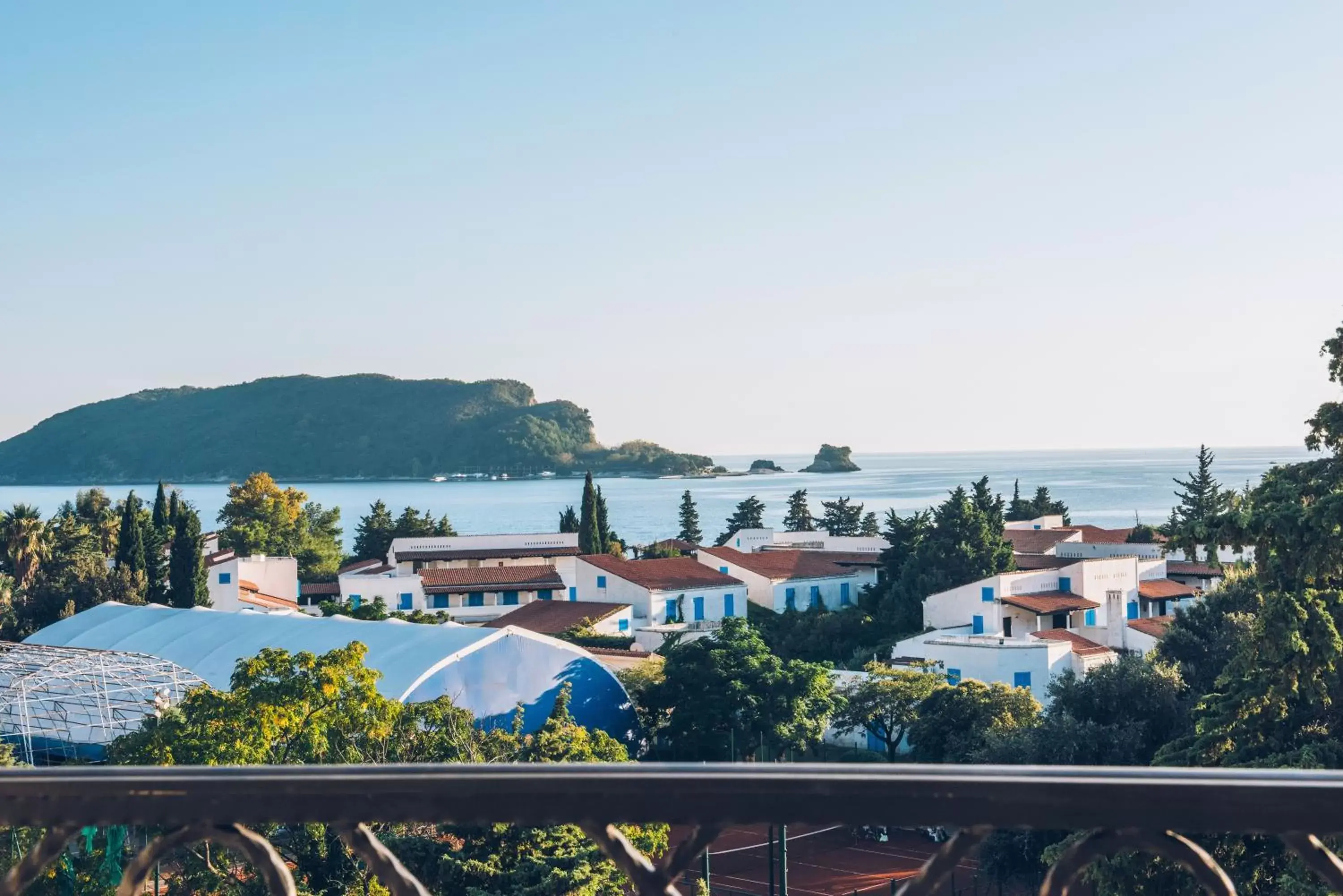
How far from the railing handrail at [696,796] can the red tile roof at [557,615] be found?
36387mm

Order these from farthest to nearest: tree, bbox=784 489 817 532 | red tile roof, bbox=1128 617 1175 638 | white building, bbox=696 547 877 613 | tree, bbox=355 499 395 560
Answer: tree, bbox=784 489 817 532 < tree, bbox=355 499 395 560 < white building, bbox=696 547 877 613 < red tile roof, bbox=1128 617 1175 638

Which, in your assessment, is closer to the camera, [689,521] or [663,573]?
[663,573]

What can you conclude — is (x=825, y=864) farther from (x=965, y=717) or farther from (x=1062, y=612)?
(x=1062, y=612)

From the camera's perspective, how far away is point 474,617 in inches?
1811

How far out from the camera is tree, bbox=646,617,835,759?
2538 centimetres

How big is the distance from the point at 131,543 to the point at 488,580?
12.7 m

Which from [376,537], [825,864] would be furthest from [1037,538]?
[825,864]

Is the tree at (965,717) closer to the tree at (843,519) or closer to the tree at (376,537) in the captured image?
the tree at (376,537)

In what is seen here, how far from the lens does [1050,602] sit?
1473 inches

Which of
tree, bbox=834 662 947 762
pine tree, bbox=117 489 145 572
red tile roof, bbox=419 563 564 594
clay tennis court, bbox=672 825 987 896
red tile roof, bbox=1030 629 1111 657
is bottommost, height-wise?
clay tennis court, bbox=672 825 987 896

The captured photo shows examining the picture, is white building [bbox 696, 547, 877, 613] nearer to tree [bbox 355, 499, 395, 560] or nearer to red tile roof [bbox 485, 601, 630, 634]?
red tile roof [bbox 485, 601, 630, 634]

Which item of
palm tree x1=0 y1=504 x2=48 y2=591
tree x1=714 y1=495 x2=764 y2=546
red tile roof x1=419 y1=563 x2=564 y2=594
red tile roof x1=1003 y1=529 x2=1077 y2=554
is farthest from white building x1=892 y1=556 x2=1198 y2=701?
tree x1=714 y1=495 x2=764 y2=546

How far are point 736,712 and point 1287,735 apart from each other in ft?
41.3

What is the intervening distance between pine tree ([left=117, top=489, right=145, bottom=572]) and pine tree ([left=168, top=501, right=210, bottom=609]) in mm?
1531
